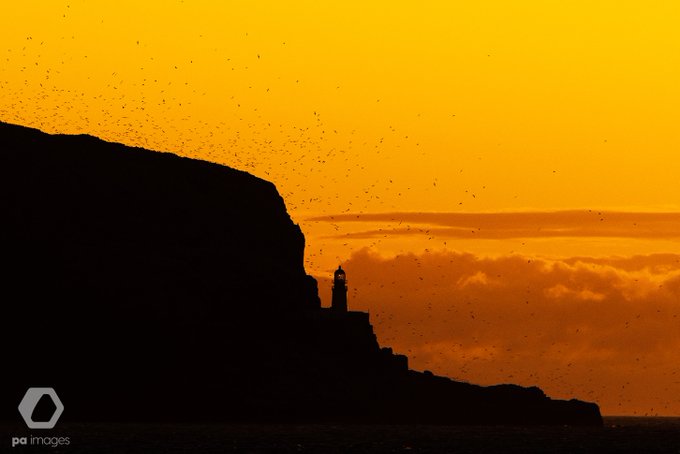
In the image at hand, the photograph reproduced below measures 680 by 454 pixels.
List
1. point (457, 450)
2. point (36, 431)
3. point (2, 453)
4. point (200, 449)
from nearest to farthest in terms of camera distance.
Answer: point (2, 453), point (200, 449), point (457, 450), point (36, 431)

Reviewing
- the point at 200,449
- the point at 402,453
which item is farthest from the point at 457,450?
the point at 200,449

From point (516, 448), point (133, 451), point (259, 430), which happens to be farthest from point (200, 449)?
point (259, 430)

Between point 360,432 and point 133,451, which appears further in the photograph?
point 360,432

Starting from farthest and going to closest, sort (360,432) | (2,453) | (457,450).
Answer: (360,432) < (457,450) < (2,453)

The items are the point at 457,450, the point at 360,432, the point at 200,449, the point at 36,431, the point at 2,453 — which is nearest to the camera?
the point at 2,453

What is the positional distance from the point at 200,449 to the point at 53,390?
5878cm

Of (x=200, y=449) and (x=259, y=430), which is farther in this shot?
(x=259, y=430)

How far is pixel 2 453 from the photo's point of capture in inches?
5207

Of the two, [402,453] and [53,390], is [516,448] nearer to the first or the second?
[402,453]

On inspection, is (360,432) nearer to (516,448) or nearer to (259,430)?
(259,430)

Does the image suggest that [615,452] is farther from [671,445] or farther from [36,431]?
[36,431]

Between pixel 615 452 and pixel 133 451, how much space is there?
5403cm

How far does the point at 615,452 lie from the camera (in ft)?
540

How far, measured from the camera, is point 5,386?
200 metres
